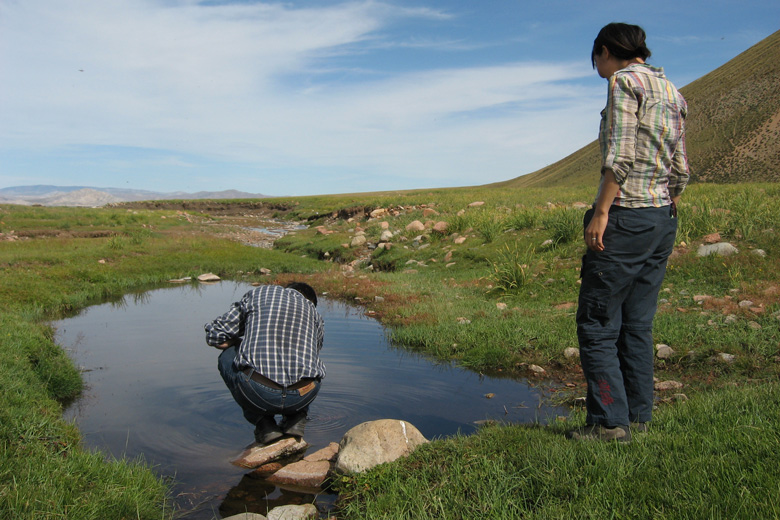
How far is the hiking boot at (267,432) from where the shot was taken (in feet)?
15.8

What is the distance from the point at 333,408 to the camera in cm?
594

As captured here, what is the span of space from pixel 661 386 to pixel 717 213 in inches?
265

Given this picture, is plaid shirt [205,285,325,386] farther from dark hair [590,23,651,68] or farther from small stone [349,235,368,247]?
small stone [349,235,368,247]

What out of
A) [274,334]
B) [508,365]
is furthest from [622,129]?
[508,365]

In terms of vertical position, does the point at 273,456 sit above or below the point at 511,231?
below

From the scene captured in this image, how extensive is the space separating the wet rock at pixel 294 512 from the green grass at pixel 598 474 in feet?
0.70

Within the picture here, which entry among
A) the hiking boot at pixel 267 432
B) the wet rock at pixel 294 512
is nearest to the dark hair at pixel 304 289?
the hiking boot at pixel 267 432

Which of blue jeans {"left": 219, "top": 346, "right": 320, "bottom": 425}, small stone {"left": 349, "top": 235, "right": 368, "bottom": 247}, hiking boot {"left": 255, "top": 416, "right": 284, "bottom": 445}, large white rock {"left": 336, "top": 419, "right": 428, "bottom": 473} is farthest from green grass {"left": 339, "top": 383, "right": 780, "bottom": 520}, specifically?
small stone {"left": 349, "top": 235, "right": 368, "bottom": 247}

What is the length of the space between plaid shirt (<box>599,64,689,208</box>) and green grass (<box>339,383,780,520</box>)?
1.49 m

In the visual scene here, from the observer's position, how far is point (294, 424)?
488 cm

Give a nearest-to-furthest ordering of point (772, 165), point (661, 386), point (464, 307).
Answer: point (661, 386), point (464, 307), point (772, 165)

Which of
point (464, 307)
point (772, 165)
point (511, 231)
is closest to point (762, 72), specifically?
point (772, 165)

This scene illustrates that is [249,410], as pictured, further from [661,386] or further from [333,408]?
[661,386]

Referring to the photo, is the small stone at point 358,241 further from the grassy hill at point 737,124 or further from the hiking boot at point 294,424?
the grassy hill at point 737,124
